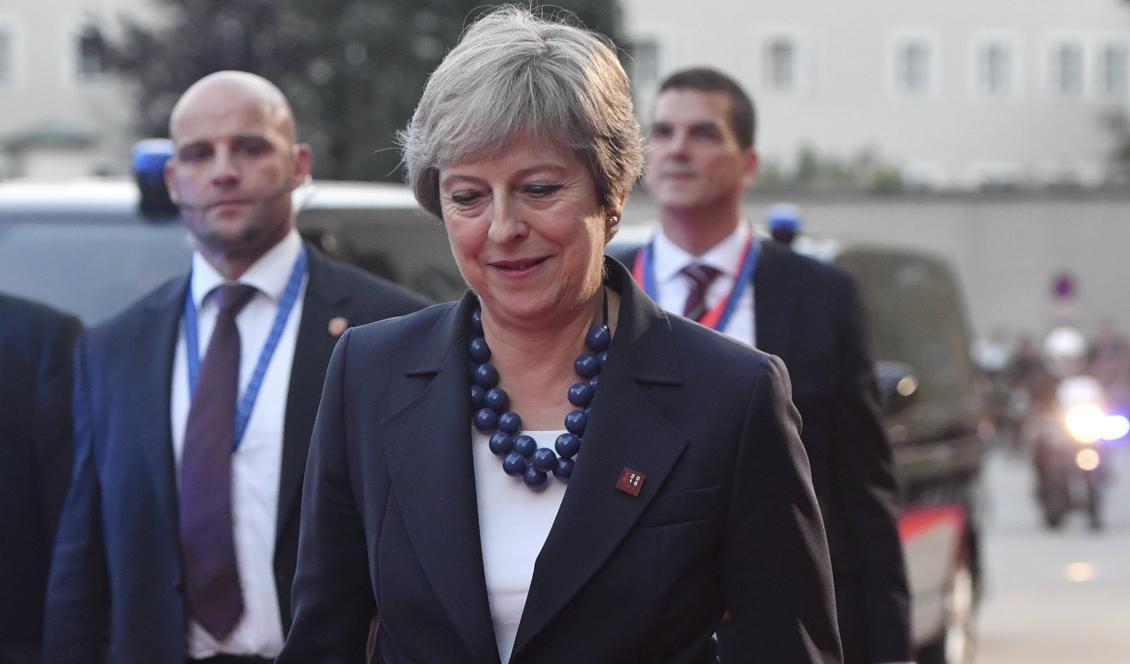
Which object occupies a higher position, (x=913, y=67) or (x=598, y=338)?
(x=913, y=67)

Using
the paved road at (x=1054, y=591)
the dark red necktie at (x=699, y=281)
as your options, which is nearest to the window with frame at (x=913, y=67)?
the paved road at (x=1054, y=591)

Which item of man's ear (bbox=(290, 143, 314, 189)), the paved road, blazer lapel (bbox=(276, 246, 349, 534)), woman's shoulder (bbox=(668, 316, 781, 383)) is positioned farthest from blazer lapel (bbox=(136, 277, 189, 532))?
the paved road

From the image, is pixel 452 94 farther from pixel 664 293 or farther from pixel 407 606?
pixel 664 293

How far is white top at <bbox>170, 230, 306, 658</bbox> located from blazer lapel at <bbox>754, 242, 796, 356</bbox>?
110 centimetres

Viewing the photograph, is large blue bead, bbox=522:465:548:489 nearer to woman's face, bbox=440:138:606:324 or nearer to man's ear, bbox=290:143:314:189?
woman's face, bbox=440:138:606:324

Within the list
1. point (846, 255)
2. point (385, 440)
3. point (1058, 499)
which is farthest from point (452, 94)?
point (1058, 499)

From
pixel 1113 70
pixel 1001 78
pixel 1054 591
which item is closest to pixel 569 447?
pixel 1054 591

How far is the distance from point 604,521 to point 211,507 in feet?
5.73

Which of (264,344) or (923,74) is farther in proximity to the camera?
(923,74)

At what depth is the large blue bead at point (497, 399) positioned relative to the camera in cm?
326

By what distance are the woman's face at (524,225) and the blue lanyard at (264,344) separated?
1.61 meters

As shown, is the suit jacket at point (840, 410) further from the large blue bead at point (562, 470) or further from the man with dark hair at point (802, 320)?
the large blue bead at point (562, 470)

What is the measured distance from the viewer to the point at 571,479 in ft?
10.3

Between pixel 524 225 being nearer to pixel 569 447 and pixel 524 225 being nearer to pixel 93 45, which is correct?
pixel 569 447
